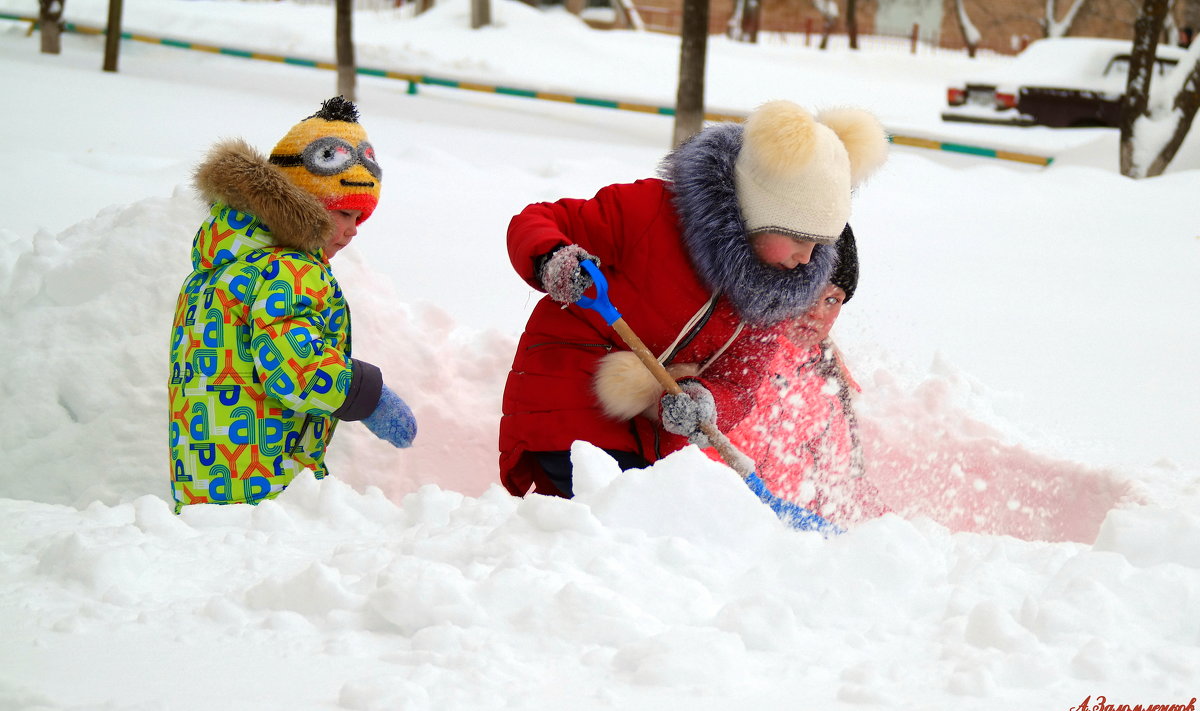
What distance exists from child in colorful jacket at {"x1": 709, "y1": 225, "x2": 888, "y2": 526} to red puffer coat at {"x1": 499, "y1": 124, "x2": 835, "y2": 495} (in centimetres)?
47

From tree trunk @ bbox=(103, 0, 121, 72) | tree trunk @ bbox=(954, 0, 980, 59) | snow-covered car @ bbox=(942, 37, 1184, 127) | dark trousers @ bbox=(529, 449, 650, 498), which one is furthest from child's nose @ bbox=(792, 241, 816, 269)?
tree trunk @ bbox=(954, 0, 980, 59)

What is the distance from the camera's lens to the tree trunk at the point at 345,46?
38.0 feet

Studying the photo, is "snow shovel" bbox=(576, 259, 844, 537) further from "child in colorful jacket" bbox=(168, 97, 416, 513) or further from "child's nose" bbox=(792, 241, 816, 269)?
"child in colorful jacket" bbox=(168, 97, 416, 513)

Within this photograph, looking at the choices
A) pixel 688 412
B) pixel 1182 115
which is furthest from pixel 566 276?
pixel 1182 115

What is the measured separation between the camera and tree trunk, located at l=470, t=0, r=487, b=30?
19094 millimetres

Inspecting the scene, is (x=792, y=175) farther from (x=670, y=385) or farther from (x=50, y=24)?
(x=50, y=24)

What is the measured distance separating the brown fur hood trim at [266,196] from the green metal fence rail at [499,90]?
959cm

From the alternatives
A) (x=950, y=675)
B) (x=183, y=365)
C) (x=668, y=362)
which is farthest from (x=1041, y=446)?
(x=183, y=365)

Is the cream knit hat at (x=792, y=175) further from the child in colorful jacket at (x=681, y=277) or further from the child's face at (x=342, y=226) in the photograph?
the child's face at (x=342, y=226)

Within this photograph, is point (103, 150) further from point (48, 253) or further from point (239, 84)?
point (239, 84)

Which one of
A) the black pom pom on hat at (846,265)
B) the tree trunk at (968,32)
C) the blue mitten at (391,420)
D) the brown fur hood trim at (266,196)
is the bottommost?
the blue mitten at (391,420)

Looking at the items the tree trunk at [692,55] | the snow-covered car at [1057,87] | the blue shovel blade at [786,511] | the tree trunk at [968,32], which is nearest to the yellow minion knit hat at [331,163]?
the blue shovel blade at [786,511]

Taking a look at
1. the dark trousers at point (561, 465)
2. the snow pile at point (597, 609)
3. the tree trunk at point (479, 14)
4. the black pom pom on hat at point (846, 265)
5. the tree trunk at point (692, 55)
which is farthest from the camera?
the tree trunk at point (479, 14)

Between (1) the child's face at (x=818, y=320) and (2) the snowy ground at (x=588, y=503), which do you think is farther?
(1) the child's face at (x=818, y=320)
